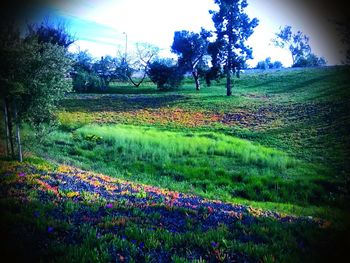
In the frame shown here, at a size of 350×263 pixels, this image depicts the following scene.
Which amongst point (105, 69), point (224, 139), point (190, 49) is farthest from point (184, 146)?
point (105, 69)

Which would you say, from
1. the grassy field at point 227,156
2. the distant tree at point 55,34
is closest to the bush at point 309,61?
the grassy field at point 227,156

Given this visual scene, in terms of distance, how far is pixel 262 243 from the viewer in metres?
6.71

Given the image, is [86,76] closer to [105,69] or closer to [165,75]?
[105,69]

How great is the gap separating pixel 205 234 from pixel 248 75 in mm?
58672

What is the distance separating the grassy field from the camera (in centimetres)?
667

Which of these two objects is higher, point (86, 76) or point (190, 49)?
point (190, 49)

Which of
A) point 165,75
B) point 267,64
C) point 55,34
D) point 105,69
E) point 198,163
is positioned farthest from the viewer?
point 267,64

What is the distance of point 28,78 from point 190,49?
36714mm

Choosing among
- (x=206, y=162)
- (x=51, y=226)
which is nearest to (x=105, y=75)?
(x=206, y=162)

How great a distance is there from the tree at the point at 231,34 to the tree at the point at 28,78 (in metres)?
29.4

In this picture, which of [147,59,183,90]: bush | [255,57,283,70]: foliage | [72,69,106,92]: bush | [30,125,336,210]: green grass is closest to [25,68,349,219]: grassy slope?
[30,125,336,210]: green grass

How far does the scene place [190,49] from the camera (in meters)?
48.1

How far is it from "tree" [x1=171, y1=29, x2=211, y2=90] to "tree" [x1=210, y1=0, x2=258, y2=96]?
5024mm

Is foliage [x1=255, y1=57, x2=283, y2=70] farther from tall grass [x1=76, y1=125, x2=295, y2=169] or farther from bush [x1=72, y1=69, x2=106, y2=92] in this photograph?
tall grass [x1=76, y1=125, x2=295, y2=169]
